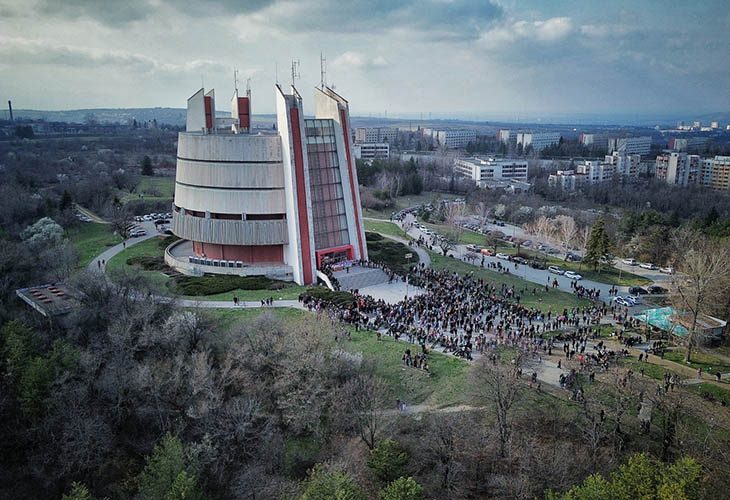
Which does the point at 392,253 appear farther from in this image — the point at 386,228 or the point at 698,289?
the point at 698,289

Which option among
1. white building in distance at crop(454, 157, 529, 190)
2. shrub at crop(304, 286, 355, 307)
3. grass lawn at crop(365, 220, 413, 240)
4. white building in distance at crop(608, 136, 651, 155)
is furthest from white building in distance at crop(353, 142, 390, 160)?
shrub at crop(304, 286, 355, 307)

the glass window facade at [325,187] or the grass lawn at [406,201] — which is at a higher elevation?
the glass window facade at [325,187]

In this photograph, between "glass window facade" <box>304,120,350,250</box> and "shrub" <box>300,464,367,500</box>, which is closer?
"shrub" <box>300,464,367,500</box>

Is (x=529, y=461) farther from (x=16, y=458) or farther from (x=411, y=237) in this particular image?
(x=411, y=237)

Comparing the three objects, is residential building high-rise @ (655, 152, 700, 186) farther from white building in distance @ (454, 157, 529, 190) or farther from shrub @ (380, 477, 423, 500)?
shrub @ (380, 477, 423, 500)

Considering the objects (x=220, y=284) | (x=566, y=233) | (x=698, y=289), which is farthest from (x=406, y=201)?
(x=698, y=289)

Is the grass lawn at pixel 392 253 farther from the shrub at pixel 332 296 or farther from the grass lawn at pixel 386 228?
the shrub at pixel 332 296

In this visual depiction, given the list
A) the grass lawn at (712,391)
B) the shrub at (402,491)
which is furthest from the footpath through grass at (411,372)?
Result: the grass lawn at (712,391)
